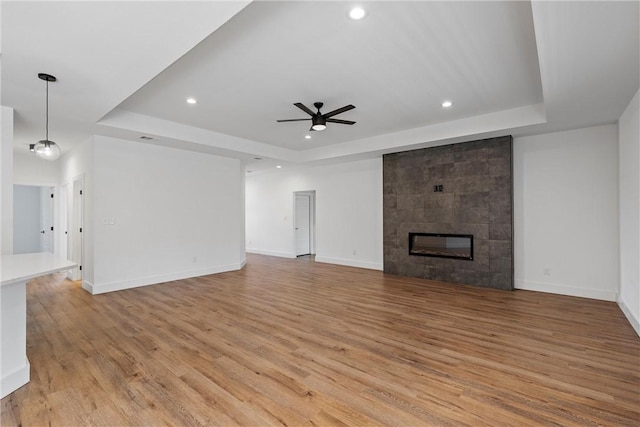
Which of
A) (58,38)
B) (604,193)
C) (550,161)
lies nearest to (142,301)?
(58,38)

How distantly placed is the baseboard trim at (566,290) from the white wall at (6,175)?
7.80 m

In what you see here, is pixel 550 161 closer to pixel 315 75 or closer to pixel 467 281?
pixel 467 281

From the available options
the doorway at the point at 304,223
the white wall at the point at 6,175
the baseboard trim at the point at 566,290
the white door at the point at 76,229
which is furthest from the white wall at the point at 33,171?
the baseboard trim at the point at 566,290

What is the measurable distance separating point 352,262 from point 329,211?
1.53m

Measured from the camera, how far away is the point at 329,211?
27.4ft

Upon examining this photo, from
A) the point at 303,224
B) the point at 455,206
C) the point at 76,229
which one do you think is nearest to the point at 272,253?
the point at 303,224

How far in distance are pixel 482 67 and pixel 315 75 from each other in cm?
188

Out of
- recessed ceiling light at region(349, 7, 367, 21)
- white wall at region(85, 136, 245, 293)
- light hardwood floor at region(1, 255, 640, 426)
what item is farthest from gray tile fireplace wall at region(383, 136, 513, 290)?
recessed ceiling light at region(349, 7, 367, 21)

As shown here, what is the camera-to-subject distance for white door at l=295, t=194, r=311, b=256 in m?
9.46

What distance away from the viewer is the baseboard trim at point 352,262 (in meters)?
7.39

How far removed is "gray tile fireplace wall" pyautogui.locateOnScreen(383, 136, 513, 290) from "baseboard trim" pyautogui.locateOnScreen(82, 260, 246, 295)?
151 inches

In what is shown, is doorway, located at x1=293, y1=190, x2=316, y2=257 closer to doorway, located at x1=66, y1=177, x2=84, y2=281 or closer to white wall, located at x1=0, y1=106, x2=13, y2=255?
doorway, located at x1=66, y1=177, x2=84, y2=281

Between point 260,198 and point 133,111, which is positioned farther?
point 260,198

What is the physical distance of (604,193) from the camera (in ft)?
15.6
